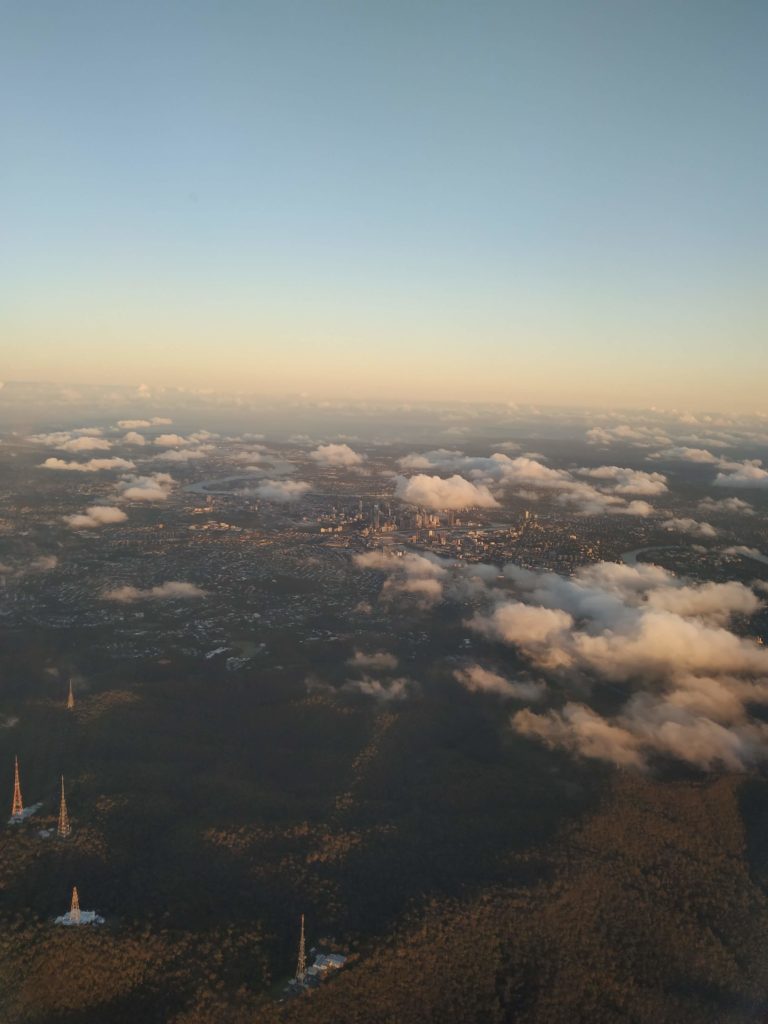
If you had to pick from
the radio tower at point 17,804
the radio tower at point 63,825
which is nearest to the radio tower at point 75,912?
the radio tower at point 63,825

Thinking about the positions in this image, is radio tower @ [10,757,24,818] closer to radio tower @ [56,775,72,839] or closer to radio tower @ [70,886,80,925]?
radio tower @ [56,775,72,839]

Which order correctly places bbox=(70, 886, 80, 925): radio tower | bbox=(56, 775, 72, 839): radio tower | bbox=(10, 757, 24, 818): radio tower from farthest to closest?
1. bbox=(10, 757, 24, 818): radio tower
2. bbox=(56, 775, 72, 839): radio tower
3. bbox=(70, 886, 80, 925): radio tower

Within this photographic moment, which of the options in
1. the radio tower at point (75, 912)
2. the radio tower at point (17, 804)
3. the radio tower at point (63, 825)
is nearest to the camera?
the radio tower at point (75, 912)

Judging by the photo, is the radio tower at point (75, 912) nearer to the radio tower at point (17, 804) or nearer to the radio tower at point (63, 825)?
the radio tower at point (63, 825)

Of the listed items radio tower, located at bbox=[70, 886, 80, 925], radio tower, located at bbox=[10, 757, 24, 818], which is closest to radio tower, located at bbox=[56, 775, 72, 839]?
radio tower, located at bbox=[10, 757, 24, 818]

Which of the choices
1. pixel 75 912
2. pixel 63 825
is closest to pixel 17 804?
pixel 63 825

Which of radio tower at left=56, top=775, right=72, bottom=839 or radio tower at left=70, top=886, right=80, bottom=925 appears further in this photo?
radio tower at left=56, top=775, right=72, bottom=839

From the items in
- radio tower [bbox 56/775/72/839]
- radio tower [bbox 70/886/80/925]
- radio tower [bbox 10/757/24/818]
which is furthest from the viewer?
radio tower [bbox 10/757/24/818]

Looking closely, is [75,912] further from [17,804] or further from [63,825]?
[17,804]

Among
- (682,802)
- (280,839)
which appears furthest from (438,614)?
(280,839)

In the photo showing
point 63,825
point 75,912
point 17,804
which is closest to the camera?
point 75,912

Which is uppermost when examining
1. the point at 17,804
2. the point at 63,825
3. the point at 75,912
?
the point at 75,912
